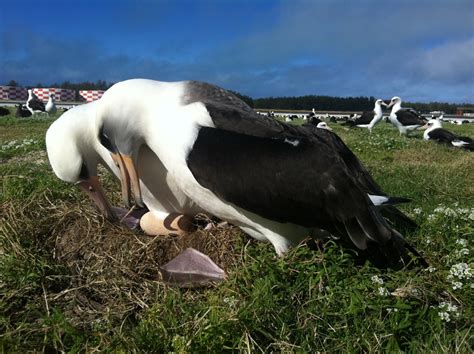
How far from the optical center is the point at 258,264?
3051 mm

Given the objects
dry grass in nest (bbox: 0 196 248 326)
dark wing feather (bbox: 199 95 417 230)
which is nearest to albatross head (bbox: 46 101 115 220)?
dry grass in nest (bbox: 0 196 248 326)

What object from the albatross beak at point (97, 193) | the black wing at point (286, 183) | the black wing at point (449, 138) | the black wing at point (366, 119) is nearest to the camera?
the black wing at point (286, 183)

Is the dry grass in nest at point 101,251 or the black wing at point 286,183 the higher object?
the black wing at point 286,183

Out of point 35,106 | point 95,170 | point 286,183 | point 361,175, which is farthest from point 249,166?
point 35,106

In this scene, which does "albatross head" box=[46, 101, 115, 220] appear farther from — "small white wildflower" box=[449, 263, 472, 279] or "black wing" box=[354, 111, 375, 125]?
"black wing" box=[354, 111, 375, 125]

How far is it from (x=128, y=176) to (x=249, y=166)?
0.97 m

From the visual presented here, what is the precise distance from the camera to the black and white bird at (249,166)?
2.99m

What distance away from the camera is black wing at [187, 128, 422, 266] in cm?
298

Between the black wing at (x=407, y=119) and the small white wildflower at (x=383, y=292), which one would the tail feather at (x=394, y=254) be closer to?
the small white wildflower at (x=383, y=292)

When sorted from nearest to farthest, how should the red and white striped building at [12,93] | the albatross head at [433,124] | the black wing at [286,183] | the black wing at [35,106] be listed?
the black wing at [286,183], the albatross head at [433,124], the black wing at [35,106], the red and white striped building at [12,93]

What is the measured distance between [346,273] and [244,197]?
2.42ft

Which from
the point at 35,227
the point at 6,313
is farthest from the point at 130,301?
the point at 35,227

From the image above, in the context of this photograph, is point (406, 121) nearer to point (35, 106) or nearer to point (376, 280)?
point (376, 280)

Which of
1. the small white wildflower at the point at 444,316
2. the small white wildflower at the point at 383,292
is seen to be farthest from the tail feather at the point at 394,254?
the small white wildflower at the point at 444,316
